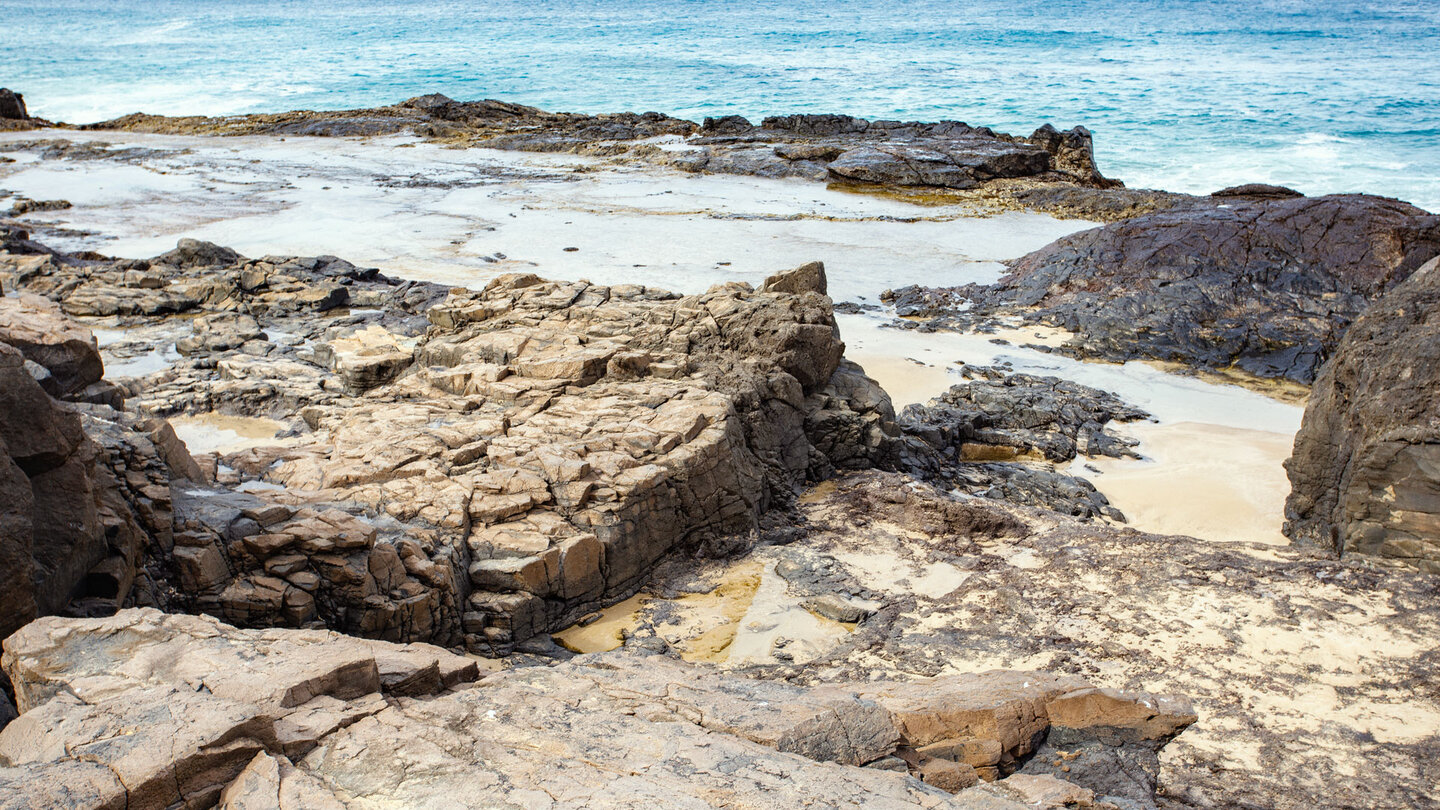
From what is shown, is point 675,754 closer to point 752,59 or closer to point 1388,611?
point 1388,611

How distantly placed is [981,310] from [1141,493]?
19.2ft

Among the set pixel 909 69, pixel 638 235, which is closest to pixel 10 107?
pixel 638 235

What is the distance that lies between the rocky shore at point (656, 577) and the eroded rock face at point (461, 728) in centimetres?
2

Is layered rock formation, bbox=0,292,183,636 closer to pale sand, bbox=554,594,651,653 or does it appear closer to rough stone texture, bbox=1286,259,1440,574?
pale sand, bbox=554,594,651,653

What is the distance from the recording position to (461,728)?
359cm

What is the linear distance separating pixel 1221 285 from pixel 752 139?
48.4 feet

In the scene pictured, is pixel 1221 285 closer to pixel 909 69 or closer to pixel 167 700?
pixel 167 700

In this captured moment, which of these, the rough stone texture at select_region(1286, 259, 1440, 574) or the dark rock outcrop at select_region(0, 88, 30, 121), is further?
the dark rock outcrop at select_region(0, 88, 30, 121)

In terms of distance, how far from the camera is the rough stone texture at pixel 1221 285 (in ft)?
42.7

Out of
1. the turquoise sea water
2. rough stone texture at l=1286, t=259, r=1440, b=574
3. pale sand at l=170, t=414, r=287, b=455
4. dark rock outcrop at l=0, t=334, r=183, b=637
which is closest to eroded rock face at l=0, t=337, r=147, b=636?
dark rock outcrop at l=0, t=334, r=183, b=637

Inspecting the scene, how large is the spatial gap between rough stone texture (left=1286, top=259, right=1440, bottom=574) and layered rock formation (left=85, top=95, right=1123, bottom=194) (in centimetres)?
1530

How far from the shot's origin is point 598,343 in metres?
8.61

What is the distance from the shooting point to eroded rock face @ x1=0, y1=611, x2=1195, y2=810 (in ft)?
10.00

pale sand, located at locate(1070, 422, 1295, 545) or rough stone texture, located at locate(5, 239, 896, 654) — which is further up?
rough stone texture, located at locate(5, 239, 896, 654)
